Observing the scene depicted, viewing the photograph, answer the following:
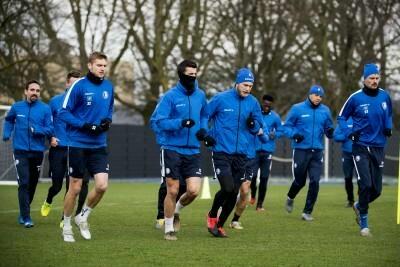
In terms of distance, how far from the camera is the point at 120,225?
15000 mm

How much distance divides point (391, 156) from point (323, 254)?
88.8 ft

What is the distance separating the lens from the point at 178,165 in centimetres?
1284

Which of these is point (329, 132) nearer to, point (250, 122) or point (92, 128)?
point (250, 122)

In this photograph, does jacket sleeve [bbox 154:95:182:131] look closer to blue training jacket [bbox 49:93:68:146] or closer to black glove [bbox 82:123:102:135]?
black glove [bbox 82:123:102:135]

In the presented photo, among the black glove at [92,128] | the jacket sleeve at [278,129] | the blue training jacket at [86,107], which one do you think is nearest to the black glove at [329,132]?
the jacket sleeve at [278,129]

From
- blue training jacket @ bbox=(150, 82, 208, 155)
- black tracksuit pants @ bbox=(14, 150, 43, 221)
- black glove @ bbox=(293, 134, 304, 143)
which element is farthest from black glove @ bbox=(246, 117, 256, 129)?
black glove @ bbox=(293, 134, 304, 143)

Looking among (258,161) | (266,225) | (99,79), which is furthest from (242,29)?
(99,79)

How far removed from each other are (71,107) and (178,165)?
1622 mm

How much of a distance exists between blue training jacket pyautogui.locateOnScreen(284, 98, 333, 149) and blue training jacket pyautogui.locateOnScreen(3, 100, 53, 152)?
15.0 ft

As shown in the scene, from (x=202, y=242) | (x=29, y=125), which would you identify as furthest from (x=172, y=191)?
(x=29, y=125)

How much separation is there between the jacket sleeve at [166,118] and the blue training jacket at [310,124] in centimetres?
502

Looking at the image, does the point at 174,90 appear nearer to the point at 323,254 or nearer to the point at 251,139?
the point at 251,139

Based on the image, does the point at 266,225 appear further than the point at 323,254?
Yes

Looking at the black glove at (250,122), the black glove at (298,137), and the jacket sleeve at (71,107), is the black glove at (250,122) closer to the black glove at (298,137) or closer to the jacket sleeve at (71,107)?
the jacket sleeve at (71,107)
